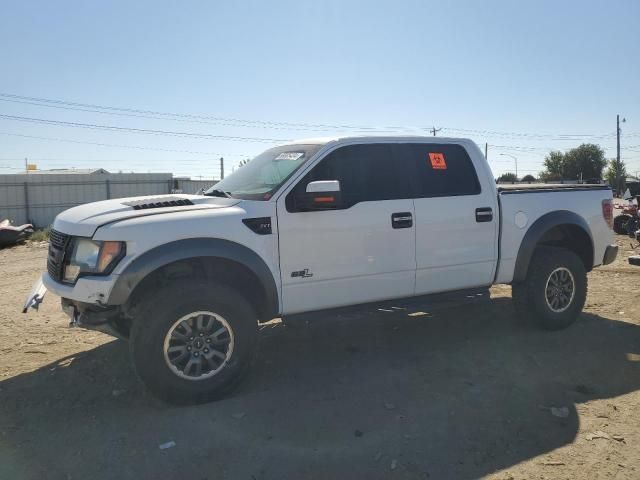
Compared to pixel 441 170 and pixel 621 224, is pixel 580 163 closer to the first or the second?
pixel 621 224

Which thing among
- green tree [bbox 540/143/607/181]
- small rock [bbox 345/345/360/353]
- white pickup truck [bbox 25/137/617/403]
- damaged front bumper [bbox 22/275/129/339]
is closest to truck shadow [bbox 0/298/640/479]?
small rock [bbox 345/345/360/353]

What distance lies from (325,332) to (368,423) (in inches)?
83.4

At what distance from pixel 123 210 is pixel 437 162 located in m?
2.86

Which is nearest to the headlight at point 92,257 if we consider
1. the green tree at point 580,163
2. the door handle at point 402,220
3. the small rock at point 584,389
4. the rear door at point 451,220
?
the door handle at point 402,220

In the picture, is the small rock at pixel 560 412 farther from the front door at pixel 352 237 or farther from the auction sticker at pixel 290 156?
the auction sticker at pixel 290 156

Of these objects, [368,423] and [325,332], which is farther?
[325,332]

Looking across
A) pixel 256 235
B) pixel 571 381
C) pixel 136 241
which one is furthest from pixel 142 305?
pixel 571 381

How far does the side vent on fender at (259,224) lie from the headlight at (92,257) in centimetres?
92

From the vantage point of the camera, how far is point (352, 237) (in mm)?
4398

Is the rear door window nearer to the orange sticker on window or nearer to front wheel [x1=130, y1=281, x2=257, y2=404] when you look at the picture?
the orange sticker on window

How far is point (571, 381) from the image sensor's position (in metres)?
4.30

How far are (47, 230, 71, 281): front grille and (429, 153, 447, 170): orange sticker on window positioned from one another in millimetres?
3221

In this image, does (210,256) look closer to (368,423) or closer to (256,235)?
(256,235)

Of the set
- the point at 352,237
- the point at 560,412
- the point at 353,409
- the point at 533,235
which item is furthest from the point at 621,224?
the point at 353,409
